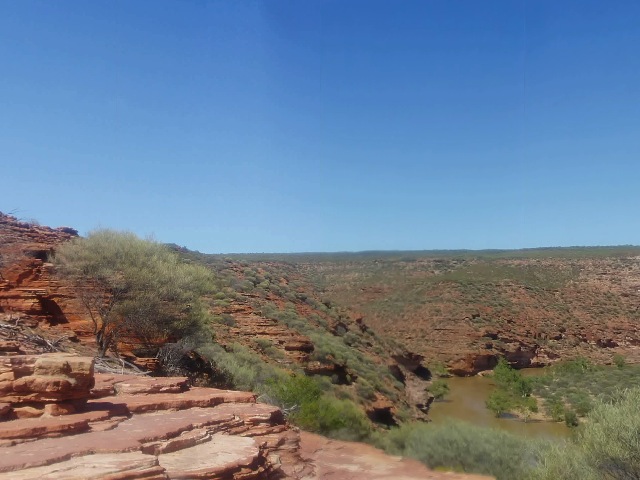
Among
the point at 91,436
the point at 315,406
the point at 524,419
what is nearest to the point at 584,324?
the point at 524,419

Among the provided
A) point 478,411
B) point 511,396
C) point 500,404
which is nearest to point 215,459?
point 500,404

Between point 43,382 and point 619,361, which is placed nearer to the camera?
point 43,382

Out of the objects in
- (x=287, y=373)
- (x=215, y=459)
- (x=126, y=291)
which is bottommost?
(x=287, y=373)

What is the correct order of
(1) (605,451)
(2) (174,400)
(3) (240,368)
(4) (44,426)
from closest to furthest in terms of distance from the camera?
1. (4) (44,426)
2. (2) (174,400)
3. (1) (605,451)
4. (3) (240,368)

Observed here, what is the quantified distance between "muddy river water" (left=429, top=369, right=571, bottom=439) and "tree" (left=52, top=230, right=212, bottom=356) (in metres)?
14.8

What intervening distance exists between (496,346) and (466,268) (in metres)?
31.4

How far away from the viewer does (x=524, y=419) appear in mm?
35500

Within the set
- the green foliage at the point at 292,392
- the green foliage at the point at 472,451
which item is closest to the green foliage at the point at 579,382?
the green foliage at the point at 472,451

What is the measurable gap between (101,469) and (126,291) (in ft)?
41.4

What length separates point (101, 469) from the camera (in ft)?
18.3

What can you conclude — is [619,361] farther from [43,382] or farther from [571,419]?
[43,382]

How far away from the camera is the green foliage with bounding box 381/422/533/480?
546 inches

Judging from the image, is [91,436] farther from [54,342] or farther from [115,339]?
[115,339]

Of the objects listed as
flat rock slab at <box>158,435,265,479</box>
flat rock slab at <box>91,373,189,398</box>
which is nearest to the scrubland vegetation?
flat rock slab at <box>91,373,189,398</box>
